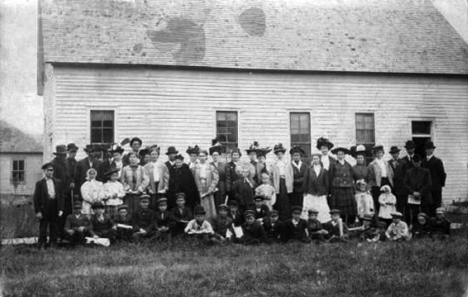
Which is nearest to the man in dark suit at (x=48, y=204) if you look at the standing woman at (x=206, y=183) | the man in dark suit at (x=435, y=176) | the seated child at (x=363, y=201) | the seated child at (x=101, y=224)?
the seated child at (x=101, y=224)

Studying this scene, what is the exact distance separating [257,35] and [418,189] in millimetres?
7179

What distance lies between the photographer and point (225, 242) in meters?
9.48

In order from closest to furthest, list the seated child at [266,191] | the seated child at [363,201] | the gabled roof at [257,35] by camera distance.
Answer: the seated child at [266,191]
the seated child at [363,201]
the gabled roof at [257,35]

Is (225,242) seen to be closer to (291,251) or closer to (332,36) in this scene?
(291,251)

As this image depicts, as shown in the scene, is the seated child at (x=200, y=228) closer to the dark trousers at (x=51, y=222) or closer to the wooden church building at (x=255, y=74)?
the dark trousers at (x=51, y=222)

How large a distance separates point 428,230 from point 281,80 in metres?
7.23

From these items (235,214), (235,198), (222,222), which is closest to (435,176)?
(235,198)

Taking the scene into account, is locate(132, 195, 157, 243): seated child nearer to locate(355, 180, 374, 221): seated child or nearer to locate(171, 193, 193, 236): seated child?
locate(171, 193, 193, 236): seated child

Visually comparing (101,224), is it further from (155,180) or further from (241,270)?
(241,270)

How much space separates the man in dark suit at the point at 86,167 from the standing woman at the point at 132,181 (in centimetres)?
51

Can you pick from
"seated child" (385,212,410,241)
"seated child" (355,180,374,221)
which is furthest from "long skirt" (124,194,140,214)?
"seated child" (385,212,410,241)

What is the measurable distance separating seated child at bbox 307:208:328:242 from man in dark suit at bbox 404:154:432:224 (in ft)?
6.90

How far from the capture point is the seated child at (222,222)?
32.8 feet

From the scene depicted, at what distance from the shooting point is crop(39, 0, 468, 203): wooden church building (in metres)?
14.9
